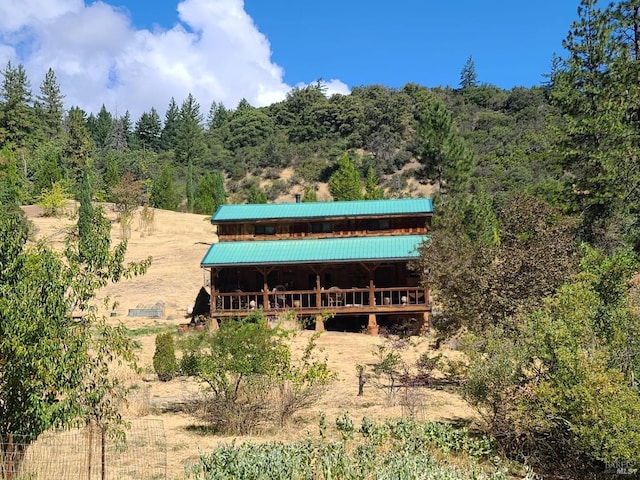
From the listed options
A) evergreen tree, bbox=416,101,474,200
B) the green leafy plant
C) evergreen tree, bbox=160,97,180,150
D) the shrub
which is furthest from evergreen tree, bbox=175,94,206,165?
the shrub

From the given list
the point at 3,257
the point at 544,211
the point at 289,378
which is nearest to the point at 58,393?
the point at 3,257

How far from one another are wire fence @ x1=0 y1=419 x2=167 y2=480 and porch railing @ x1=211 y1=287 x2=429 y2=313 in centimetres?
1590

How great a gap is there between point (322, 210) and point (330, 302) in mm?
5382

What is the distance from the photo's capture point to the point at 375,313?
28812 millimetres

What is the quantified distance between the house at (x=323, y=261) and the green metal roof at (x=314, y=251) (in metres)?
0.05

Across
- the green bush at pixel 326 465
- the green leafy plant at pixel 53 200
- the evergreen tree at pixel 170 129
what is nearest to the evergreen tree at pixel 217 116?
the evergreen tree at pixel 170 129

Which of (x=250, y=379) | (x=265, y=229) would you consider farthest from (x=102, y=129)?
(x=250, y=379)

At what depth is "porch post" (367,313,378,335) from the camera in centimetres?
2827

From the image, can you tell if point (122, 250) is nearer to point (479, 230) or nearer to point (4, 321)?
point (4, 321)

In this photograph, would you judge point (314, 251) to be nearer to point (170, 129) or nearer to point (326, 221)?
point (326, 221)

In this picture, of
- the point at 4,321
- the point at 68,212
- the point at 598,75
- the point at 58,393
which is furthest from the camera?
the point at 68,212

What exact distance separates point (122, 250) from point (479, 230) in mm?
32892

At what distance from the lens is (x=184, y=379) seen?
62.2 feet

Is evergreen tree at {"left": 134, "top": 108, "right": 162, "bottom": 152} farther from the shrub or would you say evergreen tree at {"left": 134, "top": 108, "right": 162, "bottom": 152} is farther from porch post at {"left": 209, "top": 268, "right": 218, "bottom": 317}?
the shrub
